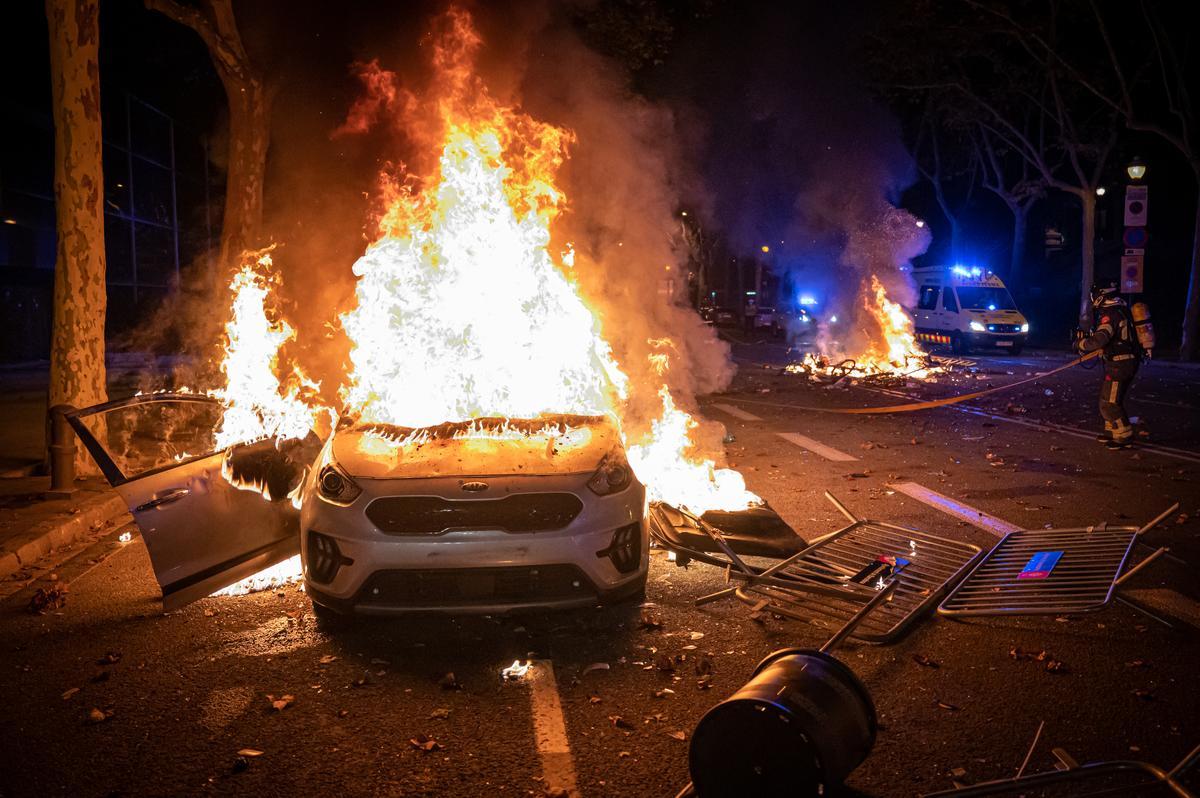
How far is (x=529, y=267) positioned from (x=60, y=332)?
17.6 feet

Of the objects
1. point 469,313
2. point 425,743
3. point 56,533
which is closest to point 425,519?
point 425,743

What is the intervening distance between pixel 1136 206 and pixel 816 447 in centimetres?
1617

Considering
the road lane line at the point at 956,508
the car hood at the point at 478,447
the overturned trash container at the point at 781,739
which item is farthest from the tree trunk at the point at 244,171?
the overturned trash container at the point at 781,739

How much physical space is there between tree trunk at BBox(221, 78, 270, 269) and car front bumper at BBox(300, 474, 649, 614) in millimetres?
10673

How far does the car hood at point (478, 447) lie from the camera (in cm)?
493

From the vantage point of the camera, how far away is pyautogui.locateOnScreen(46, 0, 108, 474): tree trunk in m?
9.34

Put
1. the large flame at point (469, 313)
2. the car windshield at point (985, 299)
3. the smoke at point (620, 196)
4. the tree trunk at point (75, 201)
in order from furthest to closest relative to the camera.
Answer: the car windshield at point (985, 299), the smoke at point (620, 196), the tree trunk at point (75, 201), the large flame at point (469, 313)

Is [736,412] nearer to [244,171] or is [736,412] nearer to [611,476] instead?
[244,171]

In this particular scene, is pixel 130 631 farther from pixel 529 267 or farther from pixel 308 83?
pixel 308 83

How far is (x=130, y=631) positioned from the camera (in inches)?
205

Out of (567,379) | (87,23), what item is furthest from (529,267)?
(87,23)

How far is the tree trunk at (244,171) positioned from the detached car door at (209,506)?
899 cm

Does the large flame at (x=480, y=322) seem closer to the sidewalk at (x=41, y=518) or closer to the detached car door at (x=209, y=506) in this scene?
the detached car door at (x=209, y=506)

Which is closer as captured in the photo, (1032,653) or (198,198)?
(1032,653)
